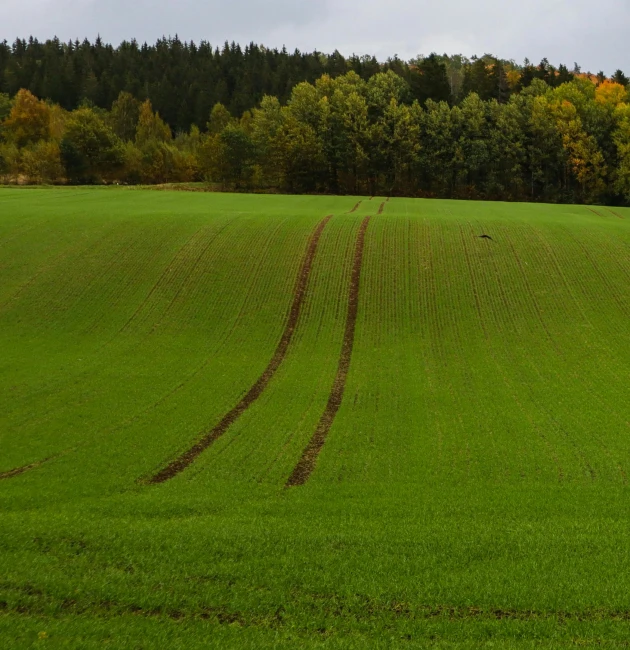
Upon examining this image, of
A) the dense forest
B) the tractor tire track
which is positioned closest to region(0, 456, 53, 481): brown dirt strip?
the tractor tire track

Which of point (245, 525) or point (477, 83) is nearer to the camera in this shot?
point (245, 525)

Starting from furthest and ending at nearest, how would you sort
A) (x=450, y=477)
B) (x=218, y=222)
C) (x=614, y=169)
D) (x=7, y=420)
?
(x=614, y=169), (x=218, y=222), (x=7, y=420), (x=450, y=477)

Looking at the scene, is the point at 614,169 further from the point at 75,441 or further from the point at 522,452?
the point at 75,441

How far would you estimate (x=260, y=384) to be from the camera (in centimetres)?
2611

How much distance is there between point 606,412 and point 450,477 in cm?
933

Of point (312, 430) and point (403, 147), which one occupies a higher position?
point (403, 147)

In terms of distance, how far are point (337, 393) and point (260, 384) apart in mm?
3641

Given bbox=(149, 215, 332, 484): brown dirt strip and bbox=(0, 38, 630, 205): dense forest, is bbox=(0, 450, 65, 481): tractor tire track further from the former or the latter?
bbox=(0, 38, 630, 205): dense forest

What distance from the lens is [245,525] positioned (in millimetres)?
12859

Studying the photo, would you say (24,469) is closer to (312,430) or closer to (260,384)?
(312,430)

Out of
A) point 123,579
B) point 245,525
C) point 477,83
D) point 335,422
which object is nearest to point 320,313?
point 335,422

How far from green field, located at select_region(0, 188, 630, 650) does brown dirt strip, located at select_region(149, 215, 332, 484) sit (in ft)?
0.52

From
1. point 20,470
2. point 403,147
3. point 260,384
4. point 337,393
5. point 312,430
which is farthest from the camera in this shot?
point 403,147

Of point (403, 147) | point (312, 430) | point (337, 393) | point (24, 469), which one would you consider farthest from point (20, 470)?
point (403, 147)
